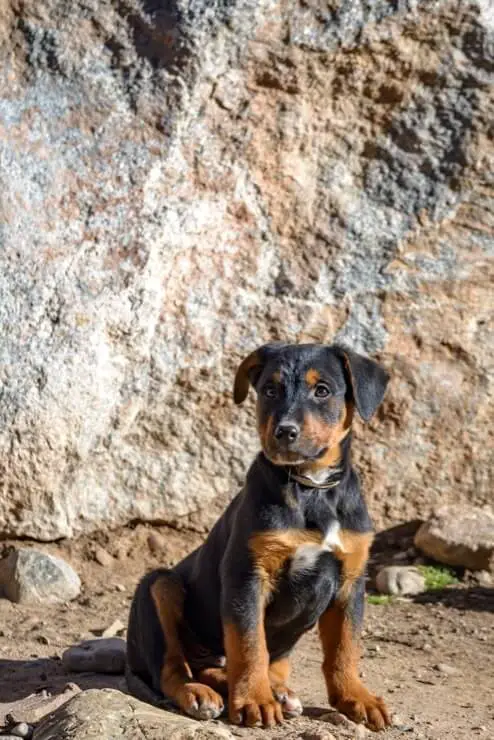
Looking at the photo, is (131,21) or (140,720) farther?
(131,21)

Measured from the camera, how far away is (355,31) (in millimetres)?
9117

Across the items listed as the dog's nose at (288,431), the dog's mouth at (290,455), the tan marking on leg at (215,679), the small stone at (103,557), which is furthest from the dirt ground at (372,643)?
the dog's nose at (288,431)

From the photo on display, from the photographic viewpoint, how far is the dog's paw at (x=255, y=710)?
553 centimetres

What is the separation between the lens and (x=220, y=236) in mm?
9156

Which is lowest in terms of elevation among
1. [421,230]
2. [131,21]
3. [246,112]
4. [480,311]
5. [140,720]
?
[140,720]

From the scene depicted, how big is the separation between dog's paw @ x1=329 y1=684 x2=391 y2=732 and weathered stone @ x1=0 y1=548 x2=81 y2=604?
3.04 m

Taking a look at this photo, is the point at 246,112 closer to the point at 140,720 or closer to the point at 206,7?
the point at 206,7

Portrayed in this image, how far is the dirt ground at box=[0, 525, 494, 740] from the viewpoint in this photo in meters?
6.21

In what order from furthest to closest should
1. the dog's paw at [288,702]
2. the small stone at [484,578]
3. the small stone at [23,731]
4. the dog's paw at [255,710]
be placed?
the small stone at [484,578], the dog's paw at [288,702], the small stone at [23,731], the dog's paw at [255,710]

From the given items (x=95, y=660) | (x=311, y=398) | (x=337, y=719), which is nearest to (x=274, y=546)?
(x=311, y=398)

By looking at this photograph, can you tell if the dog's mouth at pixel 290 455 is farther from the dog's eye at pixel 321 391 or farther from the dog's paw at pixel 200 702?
the dog's paw at pixel 200 702

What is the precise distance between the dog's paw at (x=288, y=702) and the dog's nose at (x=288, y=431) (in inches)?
51.0

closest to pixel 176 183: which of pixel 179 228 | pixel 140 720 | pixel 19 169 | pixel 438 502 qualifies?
pixel 179 228

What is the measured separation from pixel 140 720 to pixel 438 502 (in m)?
4.78
